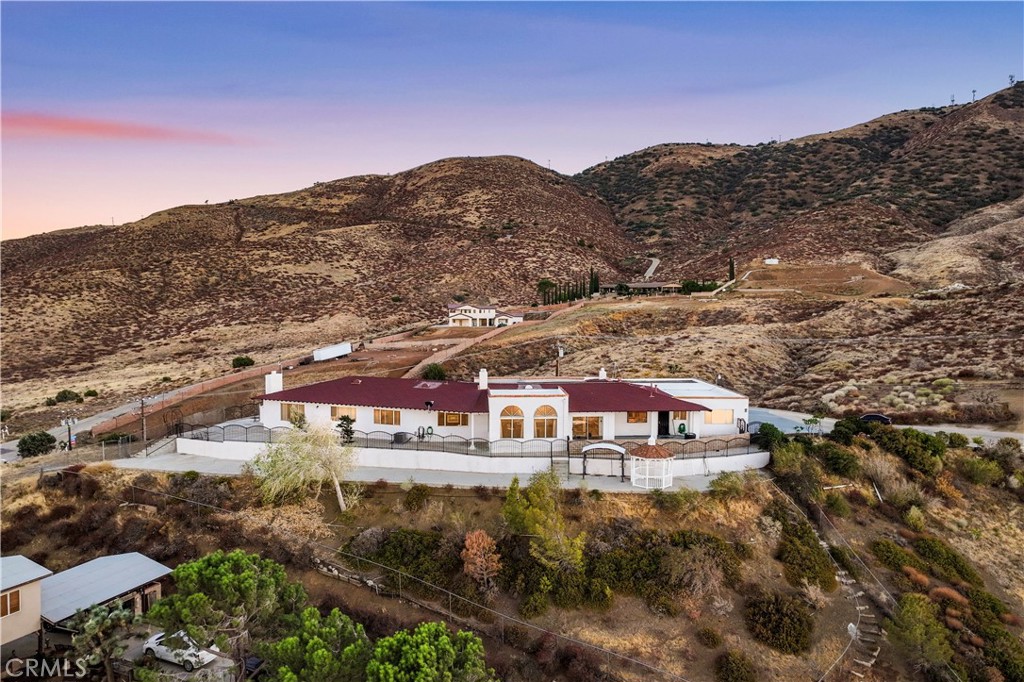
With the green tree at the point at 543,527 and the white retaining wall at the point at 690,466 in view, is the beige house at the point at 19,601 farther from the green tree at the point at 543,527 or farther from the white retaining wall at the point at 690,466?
the white retaining wall at the point at 690,466

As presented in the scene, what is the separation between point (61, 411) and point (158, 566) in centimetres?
3534

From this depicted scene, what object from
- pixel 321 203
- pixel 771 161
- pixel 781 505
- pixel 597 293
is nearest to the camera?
pixel 781 505

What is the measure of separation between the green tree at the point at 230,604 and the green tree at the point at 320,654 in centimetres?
131

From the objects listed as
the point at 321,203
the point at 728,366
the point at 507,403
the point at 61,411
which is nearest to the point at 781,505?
the point at 507,403

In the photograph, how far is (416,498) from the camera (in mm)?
25906

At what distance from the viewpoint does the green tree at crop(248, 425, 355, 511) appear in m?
25.9

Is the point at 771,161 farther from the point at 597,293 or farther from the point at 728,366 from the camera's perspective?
the point at 728,366

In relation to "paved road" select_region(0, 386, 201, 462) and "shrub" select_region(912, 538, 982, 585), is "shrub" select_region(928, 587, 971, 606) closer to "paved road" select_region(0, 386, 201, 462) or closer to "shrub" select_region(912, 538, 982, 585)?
"shrub" select_region(912, 538, 982, 585)

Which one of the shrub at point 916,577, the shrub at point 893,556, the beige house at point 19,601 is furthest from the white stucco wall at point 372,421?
the shrub at point 916,577

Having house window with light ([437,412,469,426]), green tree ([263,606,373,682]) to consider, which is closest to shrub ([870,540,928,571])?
house window with light ([437,412,469,426])

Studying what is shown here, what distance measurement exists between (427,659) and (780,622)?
13117mm

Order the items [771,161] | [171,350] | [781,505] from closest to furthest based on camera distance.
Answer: [781,505]
[171,350]
[771,161]

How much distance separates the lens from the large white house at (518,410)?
3028cm

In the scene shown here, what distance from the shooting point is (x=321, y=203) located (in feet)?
474
